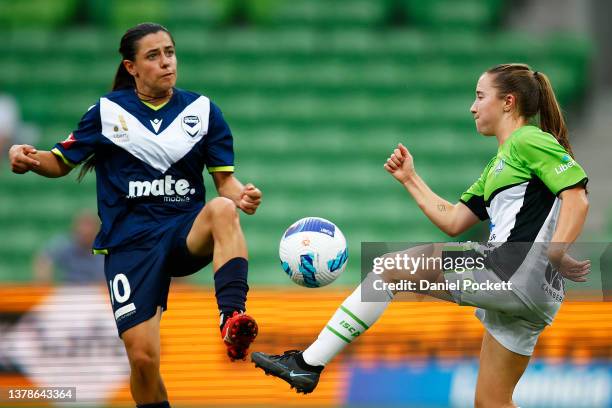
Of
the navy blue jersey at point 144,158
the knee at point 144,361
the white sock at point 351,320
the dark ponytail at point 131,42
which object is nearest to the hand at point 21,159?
the navy blue jersey at point 144,158

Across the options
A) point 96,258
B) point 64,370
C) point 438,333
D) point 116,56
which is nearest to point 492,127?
point 438,333

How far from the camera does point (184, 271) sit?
5219mm

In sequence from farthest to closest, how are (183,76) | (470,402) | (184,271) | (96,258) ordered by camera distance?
(183,76) → (96,258) → (470,402) → (184,271)

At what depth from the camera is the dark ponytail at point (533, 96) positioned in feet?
15.5

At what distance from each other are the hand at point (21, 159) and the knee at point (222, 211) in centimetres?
93

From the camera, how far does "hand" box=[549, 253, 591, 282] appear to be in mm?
4500

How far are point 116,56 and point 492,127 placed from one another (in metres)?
7.89

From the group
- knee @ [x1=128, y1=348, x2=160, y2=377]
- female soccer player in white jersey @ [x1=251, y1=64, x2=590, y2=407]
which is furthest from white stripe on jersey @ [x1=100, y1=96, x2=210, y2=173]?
female soccer player in white jersey @ [x1=251, y1=64, x2=590, y2=407]

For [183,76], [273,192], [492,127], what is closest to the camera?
[492,127]

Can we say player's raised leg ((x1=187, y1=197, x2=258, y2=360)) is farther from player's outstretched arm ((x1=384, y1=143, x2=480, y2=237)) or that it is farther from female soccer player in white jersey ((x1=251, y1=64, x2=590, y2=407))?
player's outstretched arm ((x1=384, y1=143, x2=480, y2=237))

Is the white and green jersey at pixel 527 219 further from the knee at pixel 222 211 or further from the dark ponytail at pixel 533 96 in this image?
the knee at pixel 222 211

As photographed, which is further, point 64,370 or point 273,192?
point 273,192

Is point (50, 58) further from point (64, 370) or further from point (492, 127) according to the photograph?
point (492, 127)

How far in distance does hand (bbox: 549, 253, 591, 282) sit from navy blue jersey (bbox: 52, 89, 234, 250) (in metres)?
1.69
